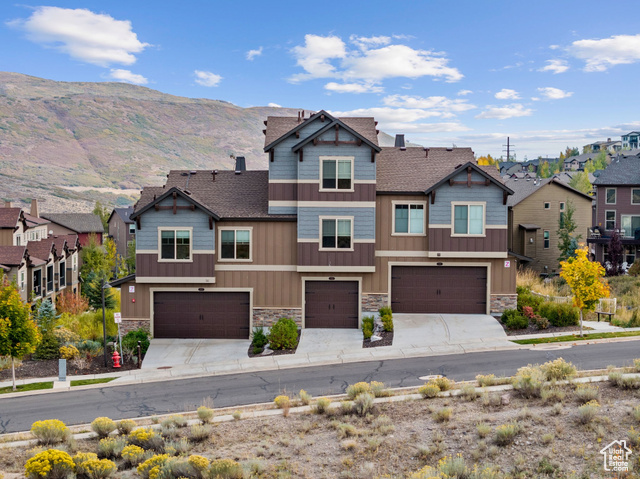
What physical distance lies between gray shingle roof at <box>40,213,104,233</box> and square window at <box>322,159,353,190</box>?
5615cm

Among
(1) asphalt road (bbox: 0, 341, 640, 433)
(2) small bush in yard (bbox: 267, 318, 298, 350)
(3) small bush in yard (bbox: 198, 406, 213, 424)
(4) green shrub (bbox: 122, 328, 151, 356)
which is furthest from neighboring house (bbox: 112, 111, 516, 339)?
(3) small bush in yard (bbox: 198, 406, 213, 424)

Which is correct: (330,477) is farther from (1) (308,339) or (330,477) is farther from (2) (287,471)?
(1) (308,339)

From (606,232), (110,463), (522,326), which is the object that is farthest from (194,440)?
(606,232)

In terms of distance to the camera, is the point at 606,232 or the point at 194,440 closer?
the point at 194,440

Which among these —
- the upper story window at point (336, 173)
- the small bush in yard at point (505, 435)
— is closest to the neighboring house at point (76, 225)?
the upper story window at point (336, 173)

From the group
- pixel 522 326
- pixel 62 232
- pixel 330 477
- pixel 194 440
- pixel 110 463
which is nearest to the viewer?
pixel 330 477

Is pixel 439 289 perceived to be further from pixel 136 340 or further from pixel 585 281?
pixel 136 340

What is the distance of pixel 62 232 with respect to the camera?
70.7m

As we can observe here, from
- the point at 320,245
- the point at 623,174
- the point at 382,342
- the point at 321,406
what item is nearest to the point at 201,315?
the point at 320,245

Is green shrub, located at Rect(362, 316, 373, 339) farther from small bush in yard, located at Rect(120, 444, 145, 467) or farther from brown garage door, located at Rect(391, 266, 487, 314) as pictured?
small bush in yard, located at Rect(120, 444, 145, 467)

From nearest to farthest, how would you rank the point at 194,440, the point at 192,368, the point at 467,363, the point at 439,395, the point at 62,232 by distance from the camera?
the point at 194,440
the point at 439,395
the point at 467,363
the point at 192,368
the point at 62,232

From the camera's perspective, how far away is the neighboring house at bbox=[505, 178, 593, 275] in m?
46.6

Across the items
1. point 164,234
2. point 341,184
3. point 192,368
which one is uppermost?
point 341,184

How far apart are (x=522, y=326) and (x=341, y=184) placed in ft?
35.2
